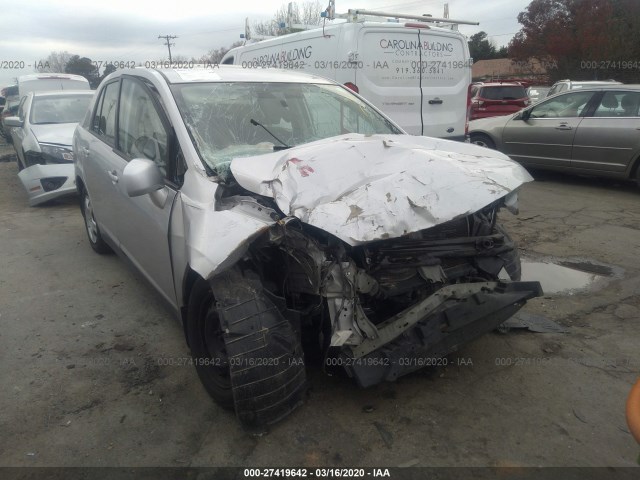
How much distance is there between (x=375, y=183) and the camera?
102 inches

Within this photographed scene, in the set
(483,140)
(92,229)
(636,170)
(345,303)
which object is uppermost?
(483,140)

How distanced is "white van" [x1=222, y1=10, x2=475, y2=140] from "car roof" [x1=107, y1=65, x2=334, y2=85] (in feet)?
8.36

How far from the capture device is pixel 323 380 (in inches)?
120

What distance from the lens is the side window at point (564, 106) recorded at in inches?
321

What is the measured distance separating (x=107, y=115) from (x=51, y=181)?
363cm

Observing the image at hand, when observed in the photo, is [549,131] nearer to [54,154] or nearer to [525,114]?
[525,114]

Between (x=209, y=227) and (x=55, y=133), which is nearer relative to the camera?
(x=209, y=227)

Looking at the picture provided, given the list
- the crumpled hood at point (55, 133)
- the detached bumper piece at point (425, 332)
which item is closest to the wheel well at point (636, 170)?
the detached bumper piece at point (425, 332)

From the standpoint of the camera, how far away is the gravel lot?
98.3 inches

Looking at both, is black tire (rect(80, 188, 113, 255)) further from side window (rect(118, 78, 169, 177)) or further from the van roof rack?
the van roof rack

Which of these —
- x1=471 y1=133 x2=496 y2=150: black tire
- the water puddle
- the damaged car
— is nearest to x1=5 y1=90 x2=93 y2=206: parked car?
the damaged car

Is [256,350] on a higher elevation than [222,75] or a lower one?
lower

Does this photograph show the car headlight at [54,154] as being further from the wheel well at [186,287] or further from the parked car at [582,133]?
the parked car at [582,133]

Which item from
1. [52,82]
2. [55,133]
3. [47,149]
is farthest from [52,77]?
[47,149]
